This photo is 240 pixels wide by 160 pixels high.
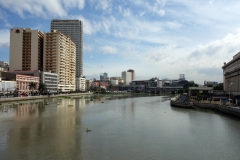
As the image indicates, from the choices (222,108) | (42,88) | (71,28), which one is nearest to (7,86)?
(42,88)

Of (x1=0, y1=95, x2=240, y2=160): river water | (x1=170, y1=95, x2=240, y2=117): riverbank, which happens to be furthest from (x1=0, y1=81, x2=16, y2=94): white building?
(x1=170, y1=95, x2=240, y2=117): riverbank

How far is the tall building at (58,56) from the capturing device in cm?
7511

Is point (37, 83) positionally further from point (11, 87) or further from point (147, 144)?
point (147, 144)

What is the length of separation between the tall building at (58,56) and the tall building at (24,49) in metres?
3.67

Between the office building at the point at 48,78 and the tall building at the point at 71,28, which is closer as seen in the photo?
the office building at the point at 48,78

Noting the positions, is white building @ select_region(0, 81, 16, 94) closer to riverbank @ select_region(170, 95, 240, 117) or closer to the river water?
the river water

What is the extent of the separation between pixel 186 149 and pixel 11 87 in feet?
167

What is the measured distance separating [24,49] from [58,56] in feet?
34.7

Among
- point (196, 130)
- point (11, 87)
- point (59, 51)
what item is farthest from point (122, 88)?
point (196, 130)

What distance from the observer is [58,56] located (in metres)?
75.4

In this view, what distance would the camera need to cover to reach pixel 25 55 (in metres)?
72.4

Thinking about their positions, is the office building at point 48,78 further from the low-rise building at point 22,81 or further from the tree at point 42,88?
the tree at point 42,88

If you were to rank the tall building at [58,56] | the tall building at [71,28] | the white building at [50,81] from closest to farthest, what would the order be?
the white building at [50,81] < the tall building at [58,56] < the tall building at [71,28]

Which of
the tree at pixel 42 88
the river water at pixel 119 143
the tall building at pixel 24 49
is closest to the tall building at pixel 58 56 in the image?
the tall building at pixel 24 49
